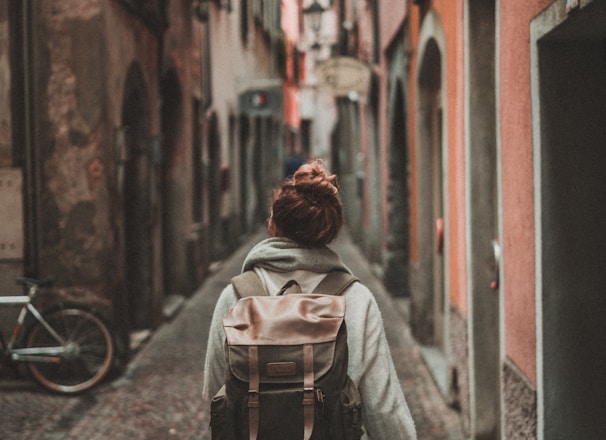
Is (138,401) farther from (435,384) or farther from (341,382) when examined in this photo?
(341,382)

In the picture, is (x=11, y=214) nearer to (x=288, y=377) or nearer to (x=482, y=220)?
(x=482, y=220)

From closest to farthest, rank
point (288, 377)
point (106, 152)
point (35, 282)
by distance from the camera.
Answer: point (288, 377), point (35, 282), point (106, 152)

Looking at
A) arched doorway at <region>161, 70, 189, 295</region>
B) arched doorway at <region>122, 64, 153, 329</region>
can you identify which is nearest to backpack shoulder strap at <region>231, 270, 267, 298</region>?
arched doorway at <region>122, 64, 153, 329</region>

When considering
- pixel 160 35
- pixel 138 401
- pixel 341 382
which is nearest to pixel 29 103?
pixel 138 401

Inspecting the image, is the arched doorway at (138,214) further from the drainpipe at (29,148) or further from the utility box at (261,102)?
the utility box at (261,102)

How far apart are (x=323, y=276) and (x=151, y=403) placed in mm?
4361

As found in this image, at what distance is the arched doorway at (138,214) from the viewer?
912cm

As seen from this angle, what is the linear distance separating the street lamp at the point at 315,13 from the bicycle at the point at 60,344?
1078 cm

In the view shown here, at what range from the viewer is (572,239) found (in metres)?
3.59

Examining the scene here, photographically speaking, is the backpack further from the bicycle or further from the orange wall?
the bicycle

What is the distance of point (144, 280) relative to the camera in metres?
9.38

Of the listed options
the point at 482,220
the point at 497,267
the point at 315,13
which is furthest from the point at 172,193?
the point at 497,267

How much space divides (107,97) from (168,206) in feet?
13.9

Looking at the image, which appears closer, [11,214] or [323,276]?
[323,276]
